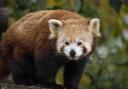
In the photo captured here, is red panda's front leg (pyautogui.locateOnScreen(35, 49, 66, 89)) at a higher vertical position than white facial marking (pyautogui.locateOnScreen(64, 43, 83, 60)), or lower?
lower

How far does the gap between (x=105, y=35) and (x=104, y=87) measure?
38.1 inches

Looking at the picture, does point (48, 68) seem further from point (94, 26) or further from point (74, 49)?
point (94, 26)

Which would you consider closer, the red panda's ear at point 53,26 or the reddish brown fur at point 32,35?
the red panda's ear at point 53,26

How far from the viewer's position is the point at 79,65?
914 cm

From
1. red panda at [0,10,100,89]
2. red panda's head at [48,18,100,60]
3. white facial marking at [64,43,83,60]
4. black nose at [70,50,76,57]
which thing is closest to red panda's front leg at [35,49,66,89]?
red panda at [0,10,100,89]

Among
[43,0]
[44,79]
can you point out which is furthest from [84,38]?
[43,0]

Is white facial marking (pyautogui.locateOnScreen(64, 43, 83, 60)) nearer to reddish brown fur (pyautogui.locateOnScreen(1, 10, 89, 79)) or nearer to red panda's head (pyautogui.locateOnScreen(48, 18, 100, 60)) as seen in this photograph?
red panda's head (pyautogui.locateOnScreen(48, 18, 100, 60))

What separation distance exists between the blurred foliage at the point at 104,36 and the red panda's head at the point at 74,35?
41.1 inches

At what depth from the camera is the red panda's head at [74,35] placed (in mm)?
8664

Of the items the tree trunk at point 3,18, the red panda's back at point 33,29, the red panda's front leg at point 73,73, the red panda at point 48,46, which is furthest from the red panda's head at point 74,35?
the tree trunk at point 3,18

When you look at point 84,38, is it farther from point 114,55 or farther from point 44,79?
point 114,55

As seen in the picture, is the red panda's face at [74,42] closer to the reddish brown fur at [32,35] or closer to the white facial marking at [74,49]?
the white facial marking at [74,49]

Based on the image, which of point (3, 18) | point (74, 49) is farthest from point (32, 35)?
point (3, 18)

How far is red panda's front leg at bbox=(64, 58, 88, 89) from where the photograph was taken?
30.0ft
